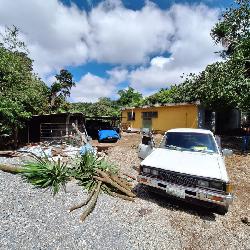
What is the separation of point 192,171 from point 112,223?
2.14 m

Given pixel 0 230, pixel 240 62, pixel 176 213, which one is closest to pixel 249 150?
pixel 240 62

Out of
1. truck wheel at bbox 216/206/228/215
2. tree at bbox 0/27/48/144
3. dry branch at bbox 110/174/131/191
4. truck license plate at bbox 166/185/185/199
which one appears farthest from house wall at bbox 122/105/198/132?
truck license plate at bbox 166/185/185/199

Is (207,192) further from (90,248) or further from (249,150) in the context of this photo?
(249,150)

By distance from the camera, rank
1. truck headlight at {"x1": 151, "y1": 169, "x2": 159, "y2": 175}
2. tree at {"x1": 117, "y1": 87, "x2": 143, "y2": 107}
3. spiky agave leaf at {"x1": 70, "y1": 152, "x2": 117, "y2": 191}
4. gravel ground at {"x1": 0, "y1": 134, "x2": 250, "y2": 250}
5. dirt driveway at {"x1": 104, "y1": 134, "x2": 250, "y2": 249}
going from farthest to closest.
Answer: tree at {"x1": 117, "y1": 87, "x2": 143, "y2": 107}
spiky agave leaf at {"x1": 70, "y1": 152, "x2": 117, "y2": 191}
truck headlight at {"x1": 151, "y1": 169, "x2": 159, "y2": 175}
dirt driveway at {"x1": 104, "y1": 134, "x2": 250, "y2": 249}
gravel ground at {"x1": 0, "y1": 134, "x2": 250, "y2": 250}

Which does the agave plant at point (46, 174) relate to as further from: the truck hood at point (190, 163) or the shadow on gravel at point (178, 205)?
the truck hood at point (190, 163)

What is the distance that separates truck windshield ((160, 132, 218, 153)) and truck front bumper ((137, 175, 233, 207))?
1.59 meters

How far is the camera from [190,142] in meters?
6.90

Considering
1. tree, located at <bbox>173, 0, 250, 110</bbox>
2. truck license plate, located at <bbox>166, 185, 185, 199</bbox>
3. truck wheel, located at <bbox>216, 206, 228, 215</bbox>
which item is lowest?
truck wheel, located at <bbox>216, 206, 228, 215</bbox>

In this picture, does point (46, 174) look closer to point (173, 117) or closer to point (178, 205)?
point (178, 205)

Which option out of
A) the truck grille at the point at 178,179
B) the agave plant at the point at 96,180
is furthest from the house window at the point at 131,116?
the truck grille at the point at 178,179

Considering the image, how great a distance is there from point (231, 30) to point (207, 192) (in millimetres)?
17166

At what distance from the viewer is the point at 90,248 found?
12.7 ft

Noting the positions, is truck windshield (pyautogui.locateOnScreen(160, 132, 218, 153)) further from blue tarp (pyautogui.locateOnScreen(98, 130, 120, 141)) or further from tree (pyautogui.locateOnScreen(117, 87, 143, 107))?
tree (pyautogui.locateOnScreen(117, 87, 143, 107))

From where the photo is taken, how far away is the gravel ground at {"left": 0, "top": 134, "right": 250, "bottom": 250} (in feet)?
13.3
